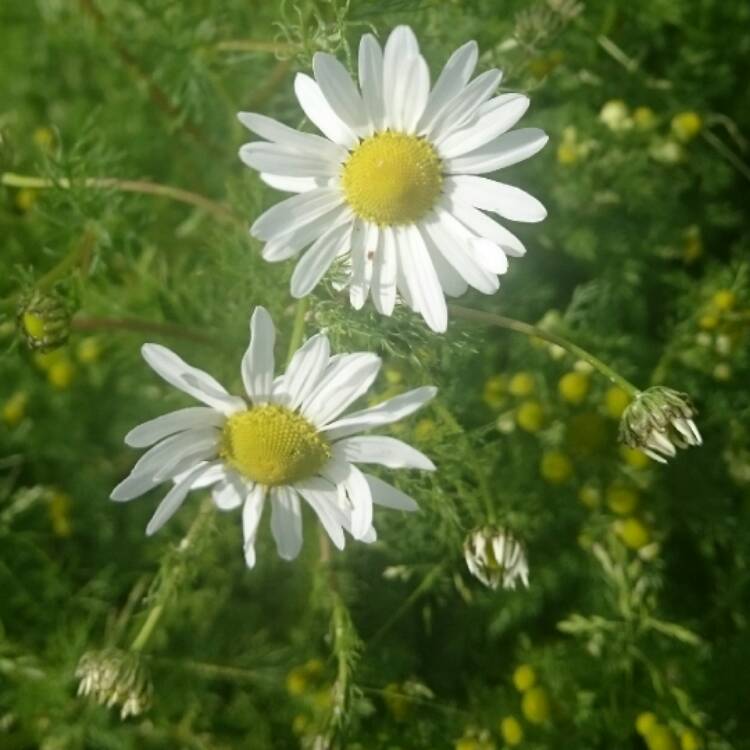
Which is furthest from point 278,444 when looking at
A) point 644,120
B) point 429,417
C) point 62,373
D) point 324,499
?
point 644,120

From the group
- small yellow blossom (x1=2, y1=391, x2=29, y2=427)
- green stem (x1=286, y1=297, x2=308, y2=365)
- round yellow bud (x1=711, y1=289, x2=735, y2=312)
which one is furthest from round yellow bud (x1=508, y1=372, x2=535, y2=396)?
small yellow blossom (x1=2, y1=391, x2=29, y2=427)

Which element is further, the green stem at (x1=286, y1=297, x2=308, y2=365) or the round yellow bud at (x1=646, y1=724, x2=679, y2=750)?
the round yellow bud at (x1=646, y1=724, x2=679, y2=750)

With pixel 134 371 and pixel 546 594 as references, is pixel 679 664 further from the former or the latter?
pixel 134 371

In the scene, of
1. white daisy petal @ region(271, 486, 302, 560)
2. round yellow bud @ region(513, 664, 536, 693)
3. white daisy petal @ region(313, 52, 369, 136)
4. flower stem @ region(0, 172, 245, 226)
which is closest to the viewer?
white daisy petal @ region(313, 52, 369, 136)

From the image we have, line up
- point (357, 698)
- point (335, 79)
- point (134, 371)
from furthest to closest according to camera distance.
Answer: point (134, 371), point (357, 698), point (335, 79)

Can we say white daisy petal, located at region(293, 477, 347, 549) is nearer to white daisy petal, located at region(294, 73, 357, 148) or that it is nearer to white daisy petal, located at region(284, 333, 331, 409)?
white daisy petal, located at region(284, 333, 331, 409)

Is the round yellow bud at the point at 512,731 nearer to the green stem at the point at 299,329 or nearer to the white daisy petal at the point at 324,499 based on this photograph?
the white daisy petal at the point at 324,499

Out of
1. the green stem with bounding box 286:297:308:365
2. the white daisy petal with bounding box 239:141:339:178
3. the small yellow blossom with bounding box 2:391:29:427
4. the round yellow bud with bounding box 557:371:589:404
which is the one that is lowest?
the small yellow blossom with bounding box 2:391:29:427

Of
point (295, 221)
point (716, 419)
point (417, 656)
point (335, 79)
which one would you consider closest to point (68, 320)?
point (295, 221)
